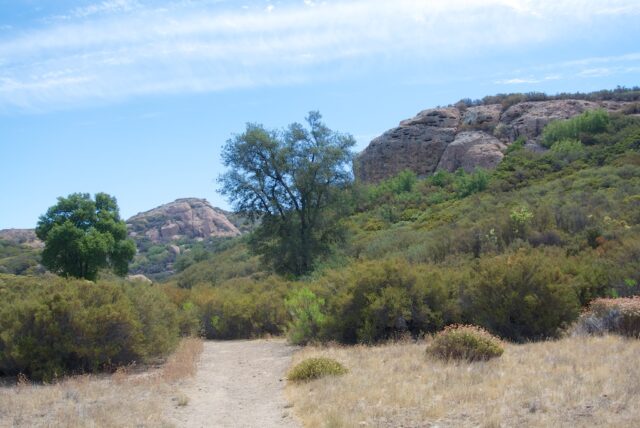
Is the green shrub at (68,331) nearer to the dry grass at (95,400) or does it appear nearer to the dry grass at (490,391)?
the dry grass at (95,400)

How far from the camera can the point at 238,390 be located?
10508mm

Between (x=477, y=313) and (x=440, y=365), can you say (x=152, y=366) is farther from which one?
(x=477, y=313)

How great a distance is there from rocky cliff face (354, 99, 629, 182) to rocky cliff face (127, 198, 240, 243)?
51219 millimetres

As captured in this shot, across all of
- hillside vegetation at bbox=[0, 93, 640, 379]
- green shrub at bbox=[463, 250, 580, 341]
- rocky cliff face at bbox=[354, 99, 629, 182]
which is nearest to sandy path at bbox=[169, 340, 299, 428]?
hillside vegetation at bbox=[0, 93, 640, 379]

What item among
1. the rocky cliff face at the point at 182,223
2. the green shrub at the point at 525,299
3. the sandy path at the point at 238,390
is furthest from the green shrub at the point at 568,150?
the rocky cliff face at the point at 182,223

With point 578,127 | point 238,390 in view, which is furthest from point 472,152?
point 238,390

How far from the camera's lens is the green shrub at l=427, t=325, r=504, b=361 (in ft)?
33.8

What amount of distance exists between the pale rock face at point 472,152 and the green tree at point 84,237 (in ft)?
127

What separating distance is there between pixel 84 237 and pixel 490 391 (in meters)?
28.5

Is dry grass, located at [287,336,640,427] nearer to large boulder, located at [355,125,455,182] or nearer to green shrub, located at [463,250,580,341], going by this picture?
green shrub, located at [463,250,580,341]

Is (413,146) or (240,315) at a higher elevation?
(413,146)

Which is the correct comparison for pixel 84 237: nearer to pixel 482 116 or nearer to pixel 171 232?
pixel 482 116

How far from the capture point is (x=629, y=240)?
16922mm

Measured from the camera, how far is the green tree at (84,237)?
31500 mm
